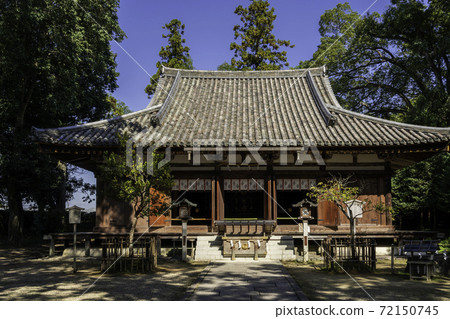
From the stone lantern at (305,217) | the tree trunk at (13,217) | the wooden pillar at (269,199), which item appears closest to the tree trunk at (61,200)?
the tree trunk at (13,217)

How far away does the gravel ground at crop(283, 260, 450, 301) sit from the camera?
7.55 meters

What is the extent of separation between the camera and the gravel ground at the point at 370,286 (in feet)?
24.8

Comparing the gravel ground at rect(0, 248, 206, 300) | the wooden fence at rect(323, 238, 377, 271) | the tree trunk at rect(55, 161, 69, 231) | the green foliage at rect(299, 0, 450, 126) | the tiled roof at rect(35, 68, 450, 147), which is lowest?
the gravel ground at rect(0, 248, 206, 300)

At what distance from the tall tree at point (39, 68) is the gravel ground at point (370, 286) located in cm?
1510

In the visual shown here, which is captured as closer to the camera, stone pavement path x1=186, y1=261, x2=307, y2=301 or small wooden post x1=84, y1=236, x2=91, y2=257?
stone pavement path x1=186, y1=261, x2=307, y2=301

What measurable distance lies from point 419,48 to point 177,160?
1720 centimetres

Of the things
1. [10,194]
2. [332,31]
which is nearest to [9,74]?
[10,194]

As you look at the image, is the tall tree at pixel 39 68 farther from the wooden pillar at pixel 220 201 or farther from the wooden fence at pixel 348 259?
the wooden fence at pixel 348 259

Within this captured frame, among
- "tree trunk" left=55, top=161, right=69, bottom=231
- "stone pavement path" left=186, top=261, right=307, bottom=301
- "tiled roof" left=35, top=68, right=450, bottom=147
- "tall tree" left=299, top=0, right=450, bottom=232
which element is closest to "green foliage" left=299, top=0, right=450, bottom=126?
"tall tree" left=299, top=0, right=450, bottom=232

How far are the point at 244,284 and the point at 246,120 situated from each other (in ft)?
31.3

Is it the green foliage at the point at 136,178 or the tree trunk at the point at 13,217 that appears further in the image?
the tree trunk at the point at 13,217

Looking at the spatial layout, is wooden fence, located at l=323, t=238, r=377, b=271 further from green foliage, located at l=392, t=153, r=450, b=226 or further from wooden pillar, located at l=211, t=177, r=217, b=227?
green foliage, located at l=392, t=153, r=450, b=226

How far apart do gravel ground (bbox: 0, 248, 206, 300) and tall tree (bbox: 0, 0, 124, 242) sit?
8.10 metres

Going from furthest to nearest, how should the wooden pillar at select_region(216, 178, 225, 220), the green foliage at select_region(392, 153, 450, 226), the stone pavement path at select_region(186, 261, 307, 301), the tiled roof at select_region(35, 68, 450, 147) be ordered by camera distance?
the green foliage at select_region(392, 153, 450, 226) → the wooden pillar at select_region(216, 178, 225, 220) → the tiled roof at select_region(35, 68, 450, 147) → the stone pavement path at select_region(186, 261, 307, 301)
